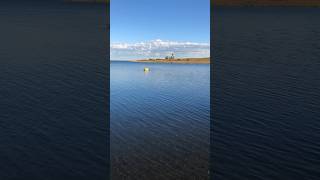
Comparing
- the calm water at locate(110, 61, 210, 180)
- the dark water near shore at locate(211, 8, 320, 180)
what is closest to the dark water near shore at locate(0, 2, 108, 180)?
the calm water at locate(110, 61, 210, 180)

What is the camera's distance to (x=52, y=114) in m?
36.2

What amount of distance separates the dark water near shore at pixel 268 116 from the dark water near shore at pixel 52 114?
35.8ft

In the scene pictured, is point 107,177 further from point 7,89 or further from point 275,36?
point 275,36

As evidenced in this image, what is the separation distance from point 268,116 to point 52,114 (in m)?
24.3

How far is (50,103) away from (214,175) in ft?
82.4

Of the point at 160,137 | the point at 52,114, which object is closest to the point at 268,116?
the point at 160,137

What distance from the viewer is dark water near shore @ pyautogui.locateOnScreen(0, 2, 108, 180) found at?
23438 millimetres

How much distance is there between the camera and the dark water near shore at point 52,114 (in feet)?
76.9

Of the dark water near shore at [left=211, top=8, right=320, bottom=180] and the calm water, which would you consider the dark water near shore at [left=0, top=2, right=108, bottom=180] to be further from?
the dark water near shore at [left=211, top=8, right=320, bottom=180]

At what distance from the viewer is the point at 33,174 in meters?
21.9

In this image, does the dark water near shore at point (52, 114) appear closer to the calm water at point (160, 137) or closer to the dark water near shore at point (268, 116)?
the calm water at point (160, 137)

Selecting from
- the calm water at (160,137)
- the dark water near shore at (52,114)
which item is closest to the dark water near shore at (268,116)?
the calm water at (160,137)

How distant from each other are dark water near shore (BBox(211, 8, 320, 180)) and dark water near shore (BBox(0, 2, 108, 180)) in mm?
10903

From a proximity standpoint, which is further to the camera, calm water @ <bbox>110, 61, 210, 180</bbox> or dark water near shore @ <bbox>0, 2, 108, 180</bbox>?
dark water near shore @ <bbox>0, 2, 108, 180</bbox>
